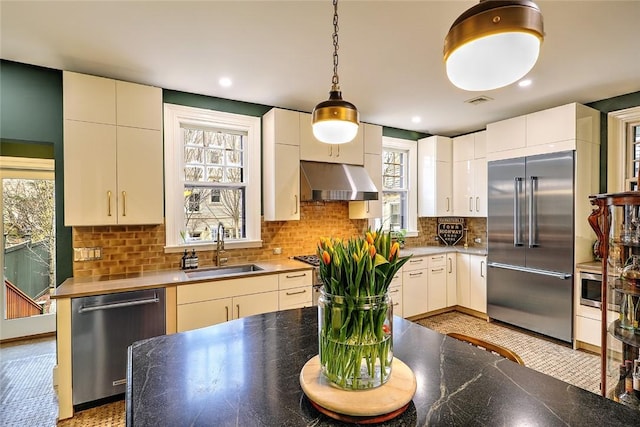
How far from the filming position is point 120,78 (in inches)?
115

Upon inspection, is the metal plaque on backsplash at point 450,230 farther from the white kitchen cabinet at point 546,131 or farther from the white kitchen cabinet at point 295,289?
the white kitchen cabinet at point 295,289

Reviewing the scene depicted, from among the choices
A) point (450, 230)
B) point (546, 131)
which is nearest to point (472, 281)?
point (450, 230)

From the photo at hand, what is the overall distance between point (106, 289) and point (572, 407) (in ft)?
9.15

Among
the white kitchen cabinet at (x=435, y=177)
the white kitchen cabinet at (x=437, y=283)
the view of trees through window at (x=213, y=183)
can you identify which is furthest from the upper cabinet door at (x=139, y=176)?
the white kitchen cabinet at (x=435, y=177)

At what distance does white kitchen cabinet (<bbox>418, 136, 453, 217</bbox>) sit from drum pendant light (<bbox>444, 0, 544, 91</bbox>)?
158 inches

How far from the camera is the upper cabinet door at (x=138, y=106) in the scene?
280cm

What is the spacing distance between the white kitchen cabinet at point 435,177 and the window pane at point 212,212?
2.85 meters

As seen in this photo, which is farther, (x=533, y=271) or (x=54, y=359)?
(x=533, y=271)

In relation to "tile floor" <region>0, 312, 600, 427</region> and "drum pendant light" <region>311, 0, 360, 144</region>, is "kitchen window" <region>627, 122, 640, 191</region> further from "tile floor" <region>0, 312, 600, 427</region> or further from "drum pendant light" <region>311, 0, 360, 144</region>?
"drum pendant light" <region>311, 0, 360, 144</region>

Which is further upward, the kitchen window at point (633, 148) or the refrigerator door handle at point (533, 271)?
the kitchen window at point (633, 148)

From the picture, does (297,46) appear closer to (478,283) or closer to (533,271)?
(533,271)

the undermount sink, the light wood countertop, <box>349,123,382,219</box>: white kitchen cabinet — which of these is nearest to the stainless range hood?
<box>349,123,382,219</box>: white kitchen cabinet

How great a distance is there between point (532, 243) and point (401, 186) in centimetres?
197

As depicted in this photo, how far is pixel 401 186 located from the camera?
511 centimetres
